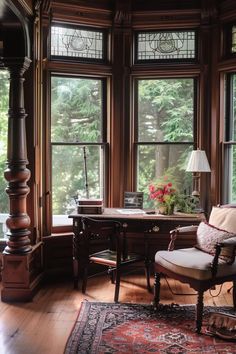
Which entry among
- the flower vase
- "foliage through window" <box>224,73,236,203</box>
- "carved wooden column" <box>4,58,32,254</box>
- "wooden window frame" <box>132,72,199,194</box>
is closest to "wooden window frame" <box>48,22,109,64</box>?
"wooden window frame" <box>132,72,199,194</box>

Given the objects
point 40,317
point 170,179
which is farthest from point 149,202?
point 40,317

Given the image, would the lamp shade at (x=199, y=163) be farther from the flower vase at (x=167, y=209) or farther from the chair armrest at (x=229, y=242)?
the chair armrest at (x=229, y=242)

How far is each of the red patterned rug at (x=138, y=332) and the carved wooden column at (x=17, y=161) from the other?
0.87 m

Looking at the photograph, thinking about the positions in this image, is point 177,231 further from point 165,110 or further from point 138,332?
point 165,110

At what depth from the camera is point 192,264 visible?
3441mm

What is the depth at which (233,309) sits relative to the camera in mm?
3863

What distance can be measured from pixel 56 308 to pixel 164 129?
Result: 2.34 metres

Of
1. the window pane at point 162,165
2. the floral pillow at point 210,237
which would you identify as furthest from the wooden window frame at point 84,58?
the floral pillow at point 210,237

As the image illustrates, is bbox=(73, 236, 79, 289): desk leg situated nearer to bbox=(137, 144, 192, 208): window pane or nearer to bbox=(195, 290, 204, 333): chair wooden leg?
bbox=(137, 144, 192, 208): window pane

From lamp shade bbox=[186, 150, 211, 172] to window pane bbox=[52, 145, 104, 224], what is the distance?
1.08 metres

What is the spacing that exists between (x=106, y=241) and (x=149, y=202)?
0.67 m

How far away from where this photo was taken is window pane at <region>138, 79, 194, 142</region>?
5066 millimetres

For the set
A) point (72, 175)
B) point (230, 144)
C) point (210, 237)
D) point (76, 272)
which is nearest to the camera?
point (210, 237)

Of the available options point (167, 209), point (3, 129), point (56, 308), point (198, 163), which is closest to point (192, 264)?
point (167, 209)
